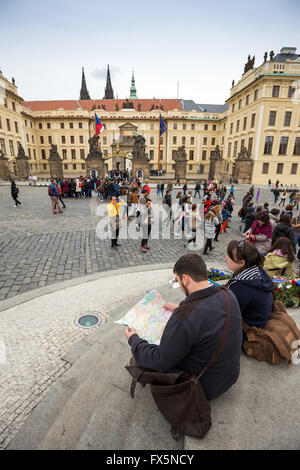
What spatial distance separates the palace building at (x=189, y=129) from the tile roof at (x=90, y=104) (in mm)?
255

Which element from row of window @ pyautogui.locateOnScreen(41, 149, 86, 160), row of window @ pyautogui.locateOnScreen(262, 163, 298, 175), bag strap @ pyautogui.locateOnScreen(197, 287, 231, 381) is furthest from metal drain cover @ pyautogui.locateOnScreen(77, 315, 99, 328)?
row of window @ pyautogui.locateOnScreen(41, 149, 86, 160)

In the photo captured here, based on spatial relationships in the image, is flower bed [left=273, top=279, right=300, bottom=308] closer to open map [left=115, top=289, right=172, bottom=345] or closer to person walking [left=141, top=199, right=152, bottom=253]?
open map [left=115, top=289, right=172, bottom=345]

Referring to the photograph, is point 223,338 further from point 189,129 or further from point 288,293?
point 189,129

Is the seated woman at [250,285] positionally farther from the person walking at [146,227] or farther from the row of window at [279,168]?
the row of window at [279,168]

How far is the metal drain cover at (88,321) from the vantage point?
4.28 metres

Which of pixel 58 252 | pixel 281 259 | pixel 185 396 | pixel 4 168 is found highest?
pixel 4 168

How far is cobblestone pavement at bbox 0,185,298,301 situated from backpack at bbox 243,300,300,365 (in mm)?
4710

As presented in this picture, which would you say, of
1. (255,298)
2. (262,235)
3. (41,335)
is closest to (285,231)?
(262,235)

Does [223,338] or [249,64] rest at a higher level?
[249,64]

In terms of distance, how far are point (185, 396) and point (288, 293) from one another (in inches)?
133

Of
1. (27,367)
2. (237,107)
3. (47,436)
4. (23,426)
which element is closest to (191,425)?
(47,436)

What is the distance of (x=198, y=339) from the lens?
1595 mm
